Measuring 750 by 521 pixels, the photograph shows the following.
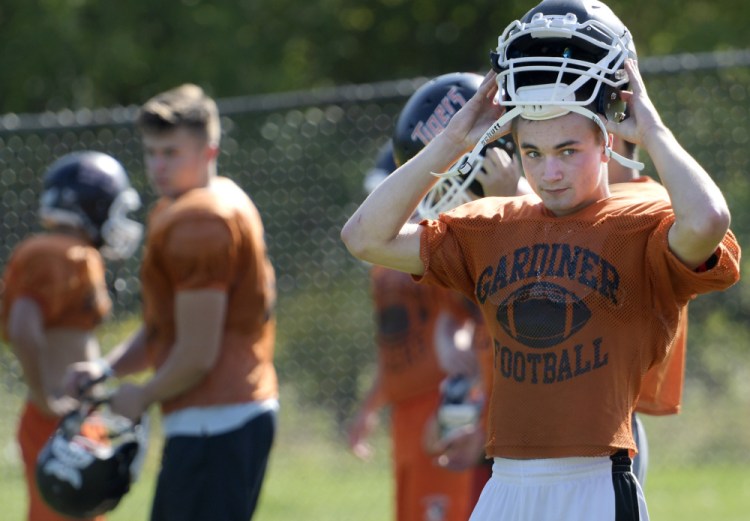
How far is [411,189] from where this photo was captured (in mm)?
3256

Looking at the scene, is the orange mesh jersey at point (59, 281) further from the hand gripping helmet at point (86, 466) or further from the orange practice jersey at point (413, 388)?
the orange practice jersey at point (413, 388)

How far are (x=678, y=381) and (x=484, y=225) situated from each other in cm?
87

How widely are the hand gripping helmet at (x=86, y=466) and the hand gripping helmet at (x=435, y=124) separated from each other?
1575 millimetres

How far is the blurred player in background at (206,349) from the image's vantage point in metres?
4.58

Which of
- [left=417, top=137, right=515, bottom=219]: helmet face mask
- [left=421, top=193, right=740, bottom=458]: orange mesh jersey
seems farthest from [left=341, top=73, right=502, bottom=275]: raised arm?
[left=417, top=137, right=515, bottom=219]: helmet face mask

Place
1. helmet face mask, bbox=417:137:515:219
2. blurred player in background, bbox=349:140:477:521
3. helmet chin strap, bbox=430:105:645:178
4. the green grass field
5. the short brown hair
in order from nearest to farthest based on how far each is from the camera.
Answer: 1. helmet chin strap, bbox=430:105:645:178
2. helmet face mask, bbox=417:137:515:219
3. the short brown hair
4. blurred player in background, bbox=349:140:477:521
5. the green grass field

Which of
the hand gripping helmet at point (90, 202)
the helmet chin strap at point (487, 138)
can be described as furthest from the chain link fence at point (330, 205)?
the helmet chin strap at point (487, 138)

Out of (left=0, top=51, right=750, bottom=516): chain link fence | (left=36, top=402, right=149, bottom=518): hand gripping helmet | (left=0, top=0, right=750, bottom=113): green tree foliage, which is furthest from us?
(left=0, top=0, right=750, bottom=113): green tree foliage

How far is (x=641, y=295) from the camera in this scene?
3090 millimetres

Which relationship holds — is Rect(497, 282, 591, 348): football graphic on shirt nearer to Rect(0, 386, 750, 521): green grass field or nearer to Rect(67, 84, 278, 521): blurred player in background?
Rect(67, 84, 278, 521): blurred player in background

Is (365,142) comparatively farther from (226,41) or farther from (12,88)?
(12,88)

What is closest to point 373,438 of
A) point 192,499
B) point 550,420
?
point 192,499

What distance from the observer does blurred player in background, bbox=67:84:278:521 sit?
458 centimetres

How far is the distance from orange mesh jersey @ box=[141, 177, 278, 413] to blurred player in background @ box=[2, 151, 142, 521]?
103 cm
